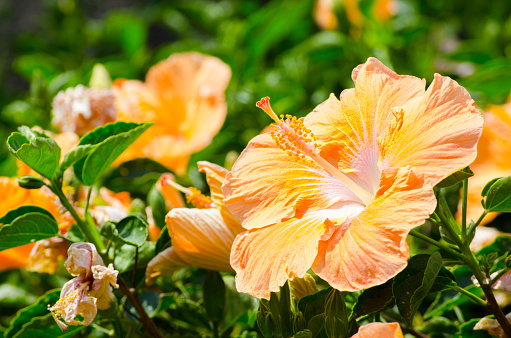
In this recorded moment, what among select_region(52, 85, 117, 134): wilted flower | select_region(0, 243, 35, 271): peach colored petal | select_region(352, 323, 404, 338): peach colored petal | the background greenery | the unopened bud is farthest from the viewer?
the background greenery

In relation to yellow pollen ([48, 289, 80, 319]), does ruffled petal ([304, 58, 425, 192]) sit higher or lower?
higher

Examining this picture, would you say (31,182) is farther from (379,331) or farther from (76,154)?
(379,331)

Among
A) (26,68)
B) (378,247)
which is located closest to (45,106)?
(26,68)

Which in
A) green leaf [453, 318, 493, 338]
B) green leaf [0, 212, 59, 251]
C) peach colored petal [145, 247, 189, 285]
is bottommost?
green leaf [453, 318, 493, 338]

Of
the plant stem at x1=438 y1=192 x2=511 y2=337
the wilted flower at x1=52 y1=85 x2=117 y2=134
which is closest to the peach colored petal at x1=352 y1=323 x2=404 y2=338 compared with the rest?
the plant stem at x1=438 y1=192 x2=511 y2=337

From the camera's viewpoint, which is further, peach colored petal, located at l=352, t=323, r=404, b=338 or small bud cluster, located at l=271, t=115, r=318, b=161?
small bud cluster, located at l=271, t=115, r=318, b=161

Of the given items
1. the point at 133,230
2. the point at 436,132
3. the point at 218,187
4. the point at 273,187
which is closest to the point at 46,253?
the point at 133,230

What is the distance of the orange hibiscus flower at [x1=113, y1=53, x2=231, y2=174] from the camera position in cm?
151

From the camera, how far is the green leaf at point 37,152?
0.83 m

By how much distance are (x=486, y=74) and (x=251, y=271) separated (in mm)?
909

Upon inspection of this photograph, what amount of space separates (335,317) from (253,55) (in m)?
1.33

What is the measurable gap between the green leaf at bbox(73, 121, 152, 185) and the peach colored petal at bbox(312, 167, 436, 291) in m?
0.35

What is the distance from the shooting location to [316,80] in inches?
68.7

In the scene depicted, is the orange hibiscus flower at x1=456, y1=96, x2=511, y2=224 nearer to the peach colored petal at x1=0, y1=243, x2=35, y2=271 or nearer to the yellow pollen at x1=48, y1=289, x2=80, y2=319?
the yellow pollen at x1=48, y1=289, x2=80, y2=319
